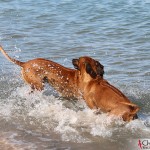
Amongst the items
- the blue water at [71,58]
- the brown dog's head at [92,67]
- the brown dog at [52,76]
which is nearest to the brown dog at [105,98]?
the brown dog's head at [92,67]

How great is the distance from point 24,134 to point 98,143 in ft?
3.63

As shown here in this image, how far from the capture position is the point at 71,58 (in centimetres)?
1016

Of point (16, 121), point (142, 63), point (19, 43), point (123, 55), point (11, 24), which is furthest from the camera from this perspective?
point (11, 24)

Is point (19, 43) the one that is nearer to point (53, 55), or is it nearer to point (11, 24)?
point (53, 55)

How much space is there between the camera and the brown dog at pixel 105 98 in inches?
236

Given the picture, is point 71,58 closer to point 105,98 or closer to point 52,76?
point 52,76

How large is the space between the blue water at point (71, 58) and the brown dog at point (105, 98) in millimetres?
169

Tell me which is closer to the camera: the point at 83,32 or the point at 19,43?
the point at 19,43

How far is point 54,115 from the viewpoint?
6.92 meters

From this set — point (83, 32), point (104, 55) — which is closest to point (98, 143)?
point (104, 55)

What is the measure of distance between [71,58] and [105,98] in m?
3.93

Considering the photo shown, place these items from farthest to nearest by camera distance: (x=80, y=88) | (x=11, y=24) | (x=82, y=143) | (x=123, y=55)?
(x=11, y=24) → (x=123, y=55) → (x=80, y=88) → (x=82, y=143)

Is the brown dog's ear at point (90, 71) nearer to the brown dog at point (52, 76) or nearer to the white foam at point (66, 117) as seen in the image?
the brown dog at point (52, 76)

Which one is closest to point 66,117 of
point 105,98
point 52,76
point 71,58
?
point 105,98
